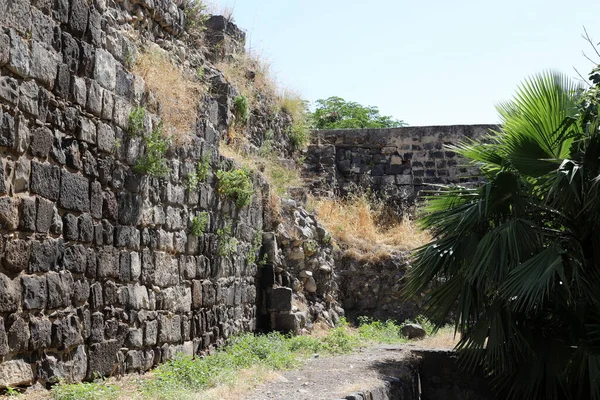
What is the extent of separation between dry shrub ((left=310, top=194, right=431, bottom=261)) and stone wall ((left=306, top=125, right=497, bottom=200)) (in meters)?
0.73

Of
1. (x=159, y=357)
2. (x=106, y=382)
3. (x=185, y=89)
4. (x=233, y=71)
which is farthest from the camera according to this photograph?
(x=233, y=71)

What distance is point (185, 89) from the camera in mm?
8672

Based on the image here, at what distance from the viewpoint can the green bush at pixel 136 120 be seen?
7066 mm

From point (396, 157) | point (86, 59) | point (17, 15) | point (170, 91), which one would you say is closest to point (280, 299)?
point (170, 91)

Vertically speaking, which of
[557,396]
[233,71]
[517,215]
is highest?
[233,71]

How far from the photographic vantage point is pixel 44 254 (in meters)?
5.60

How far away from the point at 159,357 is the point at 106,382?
4.17ft

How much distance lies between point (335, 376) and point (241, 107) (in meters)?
4.91

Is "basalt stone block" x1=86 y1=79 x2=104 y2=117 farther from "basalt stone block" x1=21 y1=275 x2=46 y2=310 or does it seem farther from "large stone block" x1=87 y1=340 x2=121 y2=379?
"large stone block" x1=87 y1=340 x2=121 y2=379

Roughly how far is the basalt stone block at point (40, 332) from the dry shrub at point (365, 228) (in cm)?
885

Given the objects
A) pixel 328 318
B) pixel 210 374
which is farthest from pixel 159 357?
pixel 328 318

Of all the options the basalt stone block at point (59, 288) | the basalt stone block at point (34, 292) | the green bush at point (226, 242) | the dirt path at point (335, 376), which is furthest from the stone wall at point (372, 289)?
the basalt stone block at point (34, 292)

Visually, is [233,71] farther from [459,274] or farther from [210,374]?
[210,374]

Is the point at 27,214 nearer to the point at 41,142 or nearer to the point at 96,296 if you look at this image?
the point at 41,142
